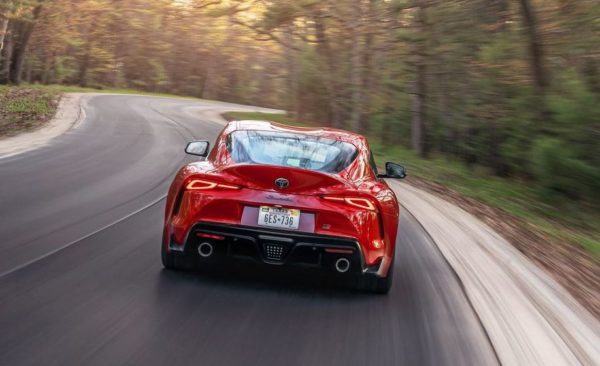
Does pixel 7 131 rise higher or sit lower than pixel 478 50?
lower

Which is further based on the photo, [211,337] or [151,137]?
[151,137]

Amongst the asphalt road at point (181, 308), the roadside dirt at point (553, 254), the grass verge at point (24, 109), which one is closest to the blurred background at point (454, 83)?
the grass verge at point (24, 109)

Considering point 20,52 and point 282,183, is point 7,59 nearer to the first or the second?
point 20,52

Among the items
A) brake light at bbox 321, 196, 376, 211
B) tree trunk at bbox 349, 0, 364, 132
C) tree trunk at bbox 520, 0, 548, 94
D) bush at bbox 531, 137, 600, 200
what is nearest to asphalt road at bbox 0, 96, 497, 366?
brake light at bbox 321, 196, 376, 211

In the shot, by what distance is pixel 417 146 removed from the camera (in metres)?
25.6

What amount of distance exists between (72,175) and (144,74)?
6017 centimetres

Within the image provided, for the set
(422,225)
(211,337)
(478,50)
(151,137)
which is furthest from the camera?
(151,137)

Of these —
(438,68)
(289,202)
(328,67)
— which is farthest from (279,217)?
(328,67)

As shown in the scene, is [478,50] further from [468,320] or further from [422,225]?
[468,320]

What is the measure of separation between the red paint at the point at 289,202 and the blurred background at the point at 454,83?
17.9 feet

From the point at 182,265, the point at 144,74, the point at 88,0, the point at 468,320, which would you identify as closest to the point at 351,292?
the point at 468,320

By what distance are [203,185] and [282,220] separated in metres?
0.70

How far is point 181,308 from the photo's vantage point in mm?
5227

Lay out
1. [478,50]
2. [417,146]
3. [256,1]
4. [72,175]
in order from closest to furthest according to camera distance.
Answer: [72,175] → [478,50] → [417,146] → [256,1]
